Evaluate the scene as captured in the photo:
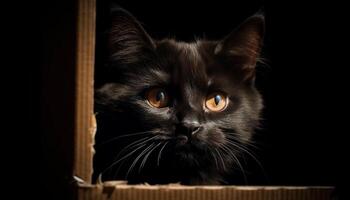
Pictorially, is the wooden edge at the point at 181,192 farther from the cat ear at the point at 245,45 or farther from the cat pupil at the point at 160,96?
the cat ear at the point at 245,45

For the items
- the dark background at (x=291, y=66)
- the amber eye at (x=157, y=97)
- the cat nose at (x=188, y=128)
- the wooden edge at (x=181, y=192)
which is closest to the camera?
the wooden edge at (x=181, y=192)

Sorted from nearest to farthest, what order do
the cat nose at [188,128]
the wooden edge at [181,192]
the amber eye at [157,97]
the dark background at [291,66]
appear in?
the wooden edge at [181,192]
the cat nose at [188,128]
the amber eye at [157,97]
the dark background at [291,66]

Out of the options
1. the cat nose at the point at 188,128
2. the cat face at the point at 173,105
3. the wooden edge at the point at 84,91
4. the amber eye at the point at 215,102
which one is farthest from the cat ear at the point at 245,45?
the wooden edge at the point at 84,91

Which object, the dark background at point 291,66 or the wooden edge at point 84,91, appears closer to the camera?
the wooden edge at point 84,91

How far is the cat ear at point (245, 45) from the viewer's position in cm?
136

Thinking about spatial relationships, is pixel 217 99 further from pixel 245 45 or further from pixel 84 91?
pixel 84 91

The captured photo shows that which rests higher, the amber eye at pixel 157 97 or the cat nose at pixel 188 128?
the amber eye at pixel 157 97

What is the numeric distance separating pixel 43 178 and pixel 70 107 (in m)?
0.17

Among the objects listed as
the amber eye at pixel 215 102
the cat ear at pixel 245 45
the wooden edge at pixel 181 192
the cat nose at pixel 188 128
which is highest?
the cat ear at pixel 245 45

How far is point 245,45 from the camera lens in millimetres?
1417

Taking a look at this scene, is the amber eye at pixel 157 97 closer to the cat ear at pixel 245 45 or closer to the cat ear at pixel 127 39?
the cat ear at pixel 127 39

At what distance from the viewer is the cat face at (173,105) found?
121cm

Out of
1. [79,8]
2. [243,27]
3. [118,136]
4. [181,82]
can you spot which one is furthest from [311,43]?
[79,8]

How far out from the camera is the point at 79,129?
2.93 feet
